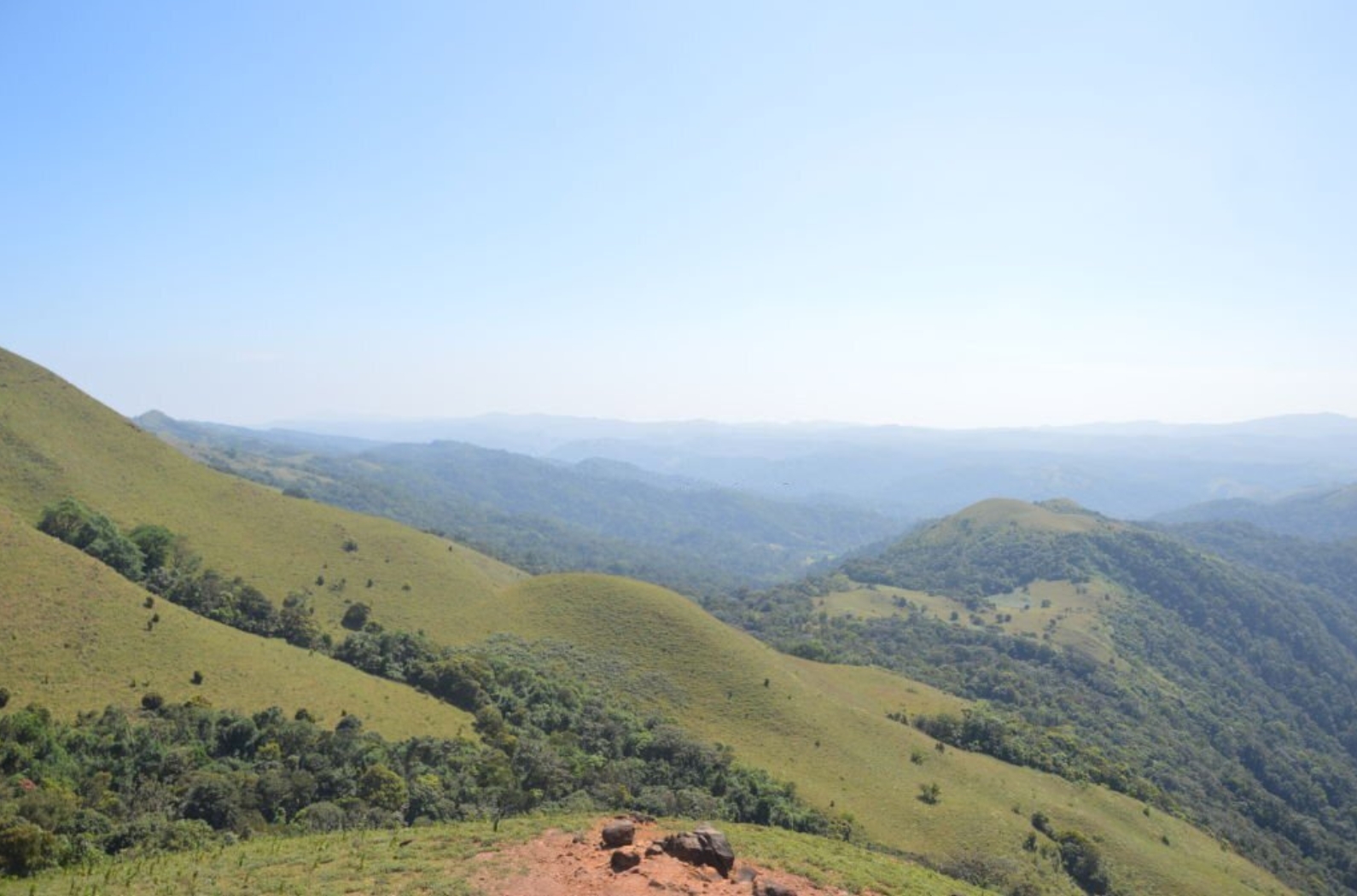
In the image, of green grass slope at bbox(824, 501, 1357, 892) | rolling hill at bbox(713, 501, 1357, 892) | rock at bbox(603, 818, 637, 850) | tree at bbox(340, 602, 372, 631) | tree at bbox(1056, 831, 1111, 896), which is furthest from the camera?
green grass slope at bbox(824, 501, 1357, 892)

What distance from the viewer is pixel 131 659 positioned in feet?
169

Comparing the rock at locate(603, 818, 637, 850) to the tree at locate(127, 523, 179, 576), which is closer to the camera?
the rock at locate(603, 818, 637, 850)

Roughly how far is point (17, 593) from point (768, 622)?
449ft

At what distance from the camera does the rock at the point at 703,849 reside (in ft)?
81.7

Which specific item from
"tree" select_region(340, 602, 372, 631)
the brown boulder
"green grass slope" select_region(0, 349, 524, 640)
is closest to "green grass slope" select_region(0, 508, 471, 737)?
"tree" select_region(340, 602, 372, 631)

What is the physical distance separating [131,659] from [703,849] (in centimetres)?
5132

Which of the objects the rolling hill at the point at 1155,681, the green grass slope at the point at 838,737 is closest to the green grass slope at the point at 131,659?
the green grass slope at the point at 838,737

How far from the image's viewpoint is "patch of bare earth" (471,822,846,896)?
23.3 metres

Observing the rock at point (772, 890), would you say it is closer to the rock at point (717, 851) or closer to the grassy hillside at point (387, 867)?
the rock at point (717, 851)

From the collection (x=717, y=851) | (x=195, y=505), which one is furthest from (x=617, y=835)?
(x=195, y=505)

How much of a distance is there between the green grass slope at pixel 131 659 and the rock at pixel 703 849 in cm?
3834

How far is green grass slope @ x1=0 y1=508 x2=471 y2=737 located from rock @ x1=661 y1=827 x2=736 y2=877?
126 ft

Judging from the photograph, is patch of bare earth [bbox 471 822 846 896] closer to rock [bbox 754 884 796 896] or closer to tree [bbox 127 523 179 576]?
rock [bbox 754 884 796 896]

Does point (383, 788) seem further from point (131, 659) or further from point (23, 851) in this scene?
point (131, 659)
